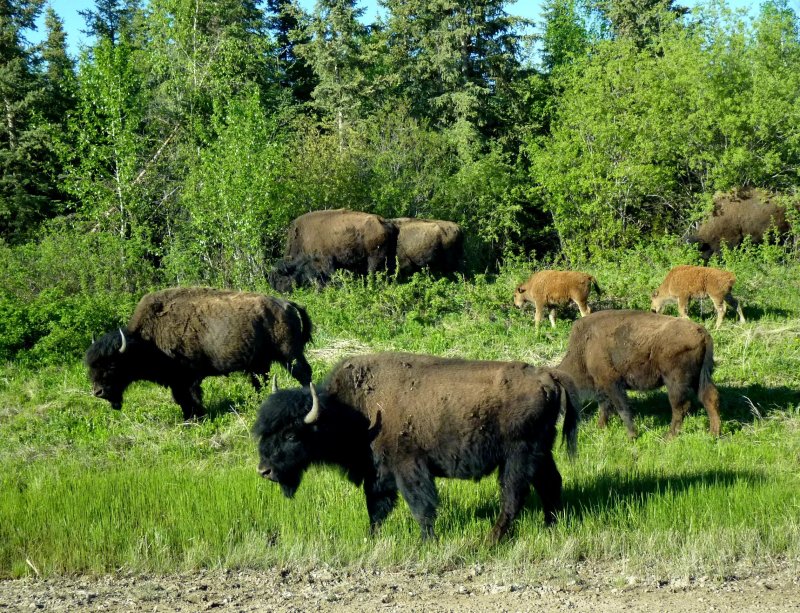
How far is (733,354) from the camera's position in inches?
528

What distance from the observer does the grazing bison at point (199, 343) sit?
1178cm

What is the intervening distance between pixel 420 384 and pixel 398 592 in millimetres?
2002

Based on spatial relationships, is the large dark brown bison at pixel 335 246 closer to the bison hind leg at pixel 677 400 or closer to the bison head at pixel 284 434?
the bison hind leg at pixel 677 400

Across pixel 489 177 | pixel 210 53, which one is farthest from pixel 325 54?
pixel 489 177

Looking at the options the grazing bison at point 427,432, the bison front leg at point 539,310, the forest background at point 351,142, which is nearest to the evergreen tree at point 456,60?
the forest background at point 351,142

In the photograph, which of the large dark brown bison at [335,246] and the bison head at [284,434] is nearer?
the bison head at [284,434]

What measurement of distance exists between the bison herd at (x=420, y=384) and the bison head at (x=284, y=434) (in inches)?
0.4

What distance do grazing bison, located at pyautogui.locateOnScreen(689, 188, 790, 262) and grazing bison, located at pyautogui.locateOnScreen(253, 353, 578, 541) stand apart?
1653 cm

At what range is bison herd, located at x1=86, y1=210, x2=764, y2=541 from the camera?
7246 mm

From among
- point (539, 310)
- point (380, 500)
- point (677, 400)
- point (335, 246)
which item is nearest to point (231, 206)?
point (335, 246)

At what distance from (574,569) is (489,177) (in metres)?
21.5

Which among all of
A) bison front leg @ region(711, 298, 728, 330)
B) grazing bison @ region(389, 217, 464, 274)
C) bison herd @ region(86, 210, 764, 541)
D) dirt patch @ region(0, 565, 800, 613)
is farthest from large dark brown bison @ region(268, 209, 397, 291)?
dirt patch @ region(0, 565, 800, 613)

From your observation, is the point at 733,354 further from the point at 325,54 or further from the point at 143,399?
the point at 325,54

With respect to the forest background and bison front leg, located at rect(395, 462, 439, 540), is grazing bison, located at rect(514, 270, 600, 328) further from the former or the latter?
bison front leg, located at rect(395, 462, 439, 540)
